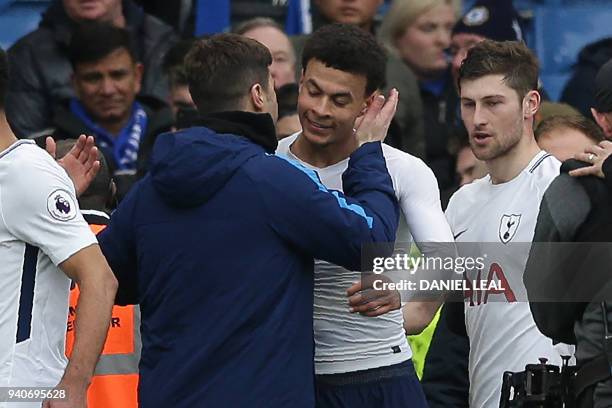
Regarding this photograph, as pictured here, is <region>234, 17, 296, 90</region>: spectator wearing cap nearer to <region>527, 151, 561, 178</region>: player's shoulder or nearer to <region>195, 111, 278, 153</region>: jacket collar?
<region>527, 151, 561, 178</region>: player's shoulder

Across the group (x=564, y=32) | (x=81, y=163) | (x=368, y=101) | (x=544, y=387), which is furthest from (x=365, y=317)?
(x=564, y=32)

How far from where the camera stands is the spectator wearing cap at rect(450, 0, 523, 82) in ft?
30.9

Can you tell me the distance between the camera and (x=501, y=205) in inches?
252

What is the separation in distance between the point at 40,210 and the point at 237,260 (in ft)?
2.06

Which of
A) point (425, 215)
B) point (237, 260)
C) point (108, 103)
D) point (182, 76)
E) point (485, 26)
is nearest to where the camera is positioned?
point (237, 260)

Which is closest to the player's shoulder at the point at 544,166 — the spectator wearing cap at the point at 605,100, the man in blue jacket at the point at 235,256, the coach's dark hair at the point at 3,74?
the spectator wearing cap at the point at 605,100

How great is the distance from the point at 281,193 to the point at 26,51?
177 inches

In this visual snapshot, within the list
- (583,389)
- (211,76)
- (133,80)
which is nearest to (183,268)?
(211,76)

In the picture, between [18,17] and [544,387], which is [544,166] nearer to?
[544,387]

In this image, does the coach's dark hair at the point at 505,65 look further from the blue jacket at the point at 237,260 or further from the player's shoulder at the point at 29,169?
the player's shoulder at the point at 29,169

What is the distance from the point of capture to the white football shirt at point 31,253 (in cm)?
465

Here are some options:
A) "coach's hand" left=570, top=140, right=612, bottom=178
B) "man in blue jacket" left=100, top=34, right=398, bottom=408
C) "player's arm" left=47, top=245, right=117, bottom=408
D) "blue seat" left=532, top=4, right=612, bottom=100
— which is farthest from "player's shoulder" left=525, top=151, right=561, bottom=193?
"blue seat" left=532, top=4, right=612, bottom=100

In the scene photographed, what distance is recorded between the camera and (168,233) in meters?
4.90

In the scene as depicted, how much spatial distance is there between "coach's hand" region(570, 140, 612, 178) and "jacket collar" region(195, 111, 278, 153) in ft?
3.51
